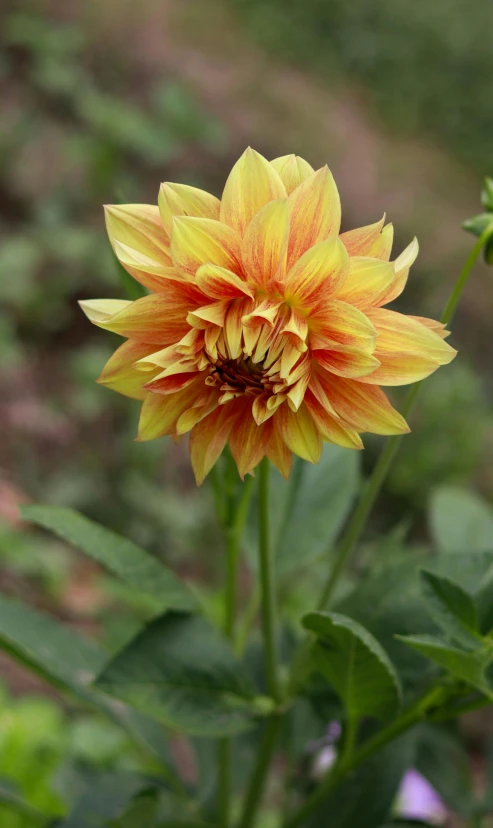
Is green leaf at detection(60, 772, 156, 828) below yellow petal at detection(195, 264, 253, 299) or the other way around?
below

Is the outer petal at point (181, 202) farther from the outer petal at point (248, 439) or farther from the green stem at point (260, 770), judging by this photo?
the green stem at point (260, 770)

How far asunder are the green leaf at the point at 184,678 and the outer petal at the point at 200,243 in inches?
9.7

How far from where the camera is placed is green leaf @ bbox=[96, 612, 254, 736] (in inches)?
20.2

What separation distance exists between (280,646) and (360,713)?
0.24 meters

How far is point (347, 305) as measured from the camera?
16.3 inches

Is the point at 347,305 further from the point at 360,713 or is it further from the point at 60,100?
the point at 60,100

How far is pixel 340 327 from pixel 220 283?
7cm

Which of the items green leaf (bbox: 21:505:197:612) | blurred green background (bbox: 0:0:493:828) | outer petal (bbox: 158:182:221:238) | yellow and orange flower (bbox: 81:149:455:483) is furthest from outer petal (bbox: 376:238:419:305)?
blurred green background (bbox: 0:0:493:828)

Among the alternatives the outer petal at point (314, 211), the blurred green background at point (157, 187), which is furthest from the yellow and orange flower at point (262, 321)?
the blurred green background at point (157, 187)

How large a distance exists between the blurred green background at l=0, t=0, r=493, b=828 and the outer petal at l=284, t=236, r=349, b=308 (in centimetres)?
87

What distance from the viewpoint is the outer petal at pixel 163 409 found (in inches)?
17.4

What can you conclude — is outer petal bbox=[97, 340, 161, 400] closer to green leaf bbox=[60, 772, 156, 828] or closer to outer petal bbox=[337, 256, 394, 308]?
outer petal bbox=[337, 256, 394, 308]

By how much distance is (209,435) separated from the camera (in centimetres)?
45

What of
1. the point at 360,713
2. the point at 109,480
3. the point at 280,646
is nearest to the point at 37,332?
the point at 109,480
